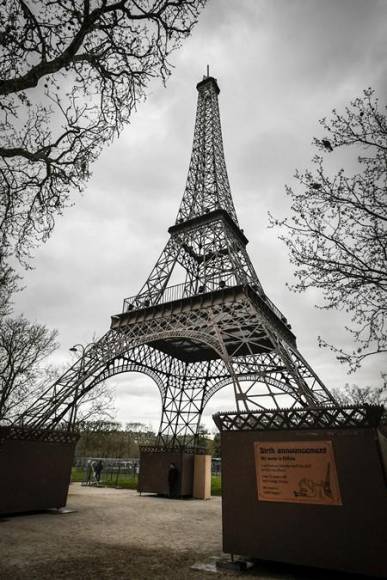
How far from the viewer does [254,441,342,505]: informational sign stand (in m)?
5.41

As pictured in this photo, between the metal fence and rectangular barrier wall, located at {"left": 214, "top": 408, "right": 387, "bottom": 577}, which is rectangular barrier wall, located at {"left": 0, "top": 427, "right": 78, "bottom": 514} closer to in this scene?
rectangular barrier wall, located at {"left": 214, "top": 408, "right": 387, "bottom": 577}

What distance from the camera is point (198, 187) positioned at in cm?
2933

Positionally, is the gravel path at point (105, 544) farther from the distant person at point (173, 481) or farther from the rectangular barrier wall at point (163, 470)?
the rectangular barrier wall at point (163, 470)

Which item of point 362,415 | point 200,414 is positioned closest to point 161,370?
point 200,414

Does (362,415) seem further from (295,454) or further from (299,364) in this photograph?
(299,364)

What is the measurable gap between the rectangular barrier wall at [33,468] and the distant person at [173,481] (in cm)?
735

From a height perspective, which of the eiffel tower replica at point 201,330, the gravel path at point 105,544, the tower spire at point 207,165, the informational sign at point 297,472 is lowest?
the gravel path at point 105,544

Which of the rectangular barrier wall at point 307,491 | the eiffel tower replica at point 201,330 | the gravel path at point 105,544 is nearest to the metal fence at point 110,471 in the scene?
the eiffel tower replica at point 201,330

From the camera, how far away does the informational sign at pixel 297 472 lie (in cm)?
541

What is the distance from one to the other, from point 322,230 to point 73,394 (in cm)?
1642

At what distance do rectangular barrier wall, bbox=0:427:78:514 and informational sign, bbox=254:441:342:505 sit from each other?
856cm

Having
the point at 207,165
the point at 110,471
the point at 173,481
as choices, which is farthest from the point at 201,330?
the point at 110,471

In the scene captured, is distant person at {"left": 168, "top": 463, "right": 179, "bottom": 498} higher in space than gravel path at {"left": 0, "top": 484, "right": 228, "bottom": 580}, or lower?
higher

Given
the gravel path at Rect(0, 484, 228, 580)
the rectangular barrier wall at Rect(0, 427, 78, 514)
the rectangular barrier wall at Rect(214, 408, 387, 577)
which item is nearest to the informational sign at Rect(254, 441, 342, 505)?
the rectangular barrier wall at Rect(214, 408, 387, 577)
